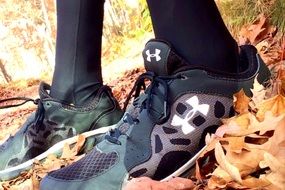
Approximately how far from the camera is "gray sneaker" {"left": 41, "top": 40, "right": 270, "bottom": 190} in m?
1.14

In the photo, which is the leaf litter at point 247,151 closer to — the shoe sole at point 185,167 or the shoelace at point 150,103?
the shoe sole at point 185,167

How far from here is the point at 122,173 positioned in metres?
1.14

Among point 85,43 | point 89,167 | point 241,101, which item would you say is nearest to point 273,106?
point 241,101

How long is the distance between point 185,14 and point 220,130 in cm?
30

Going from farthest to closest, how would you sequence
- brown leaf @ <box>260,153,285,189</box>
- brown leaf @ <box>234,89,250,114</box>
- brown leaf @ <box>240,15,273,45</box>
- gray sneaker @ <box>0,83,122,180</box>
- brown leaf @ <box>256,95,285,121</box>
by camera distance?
brown leaf @ <box>240,15,273,45</box>, gray sneaker @ <box>0,83,122,180</box>, brown leaf @ <box>234,89,250,114</box>, brown leaf @ <box>256,95,285,121</box>, brown leaf @ <box>260,153,285,189</box>

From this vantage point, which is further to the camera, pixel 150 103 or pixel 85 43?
pixel 85 43

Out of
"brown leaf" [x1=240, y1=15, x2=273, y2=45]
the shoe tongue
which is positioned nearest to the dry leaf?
the shoe tongue

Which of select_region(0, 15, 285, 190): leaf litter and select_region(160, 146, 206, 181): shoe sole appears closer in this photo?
select_region(0, 15, 285, 190): leaf litter

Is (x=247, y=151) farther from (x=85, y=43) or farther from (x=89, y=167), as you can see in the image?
(x=85, y=43)

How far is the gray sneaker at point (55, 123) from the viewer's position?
1653 mm

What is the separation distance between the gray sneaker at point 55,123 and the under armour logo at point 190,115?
548mm

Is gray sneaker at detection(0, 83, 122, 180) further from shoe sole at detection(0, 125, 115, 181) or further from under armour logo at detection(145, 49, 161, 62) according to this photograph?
under armour logo at detection(145, 49, 161, 62)

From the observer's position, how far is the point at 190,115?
1.15 m

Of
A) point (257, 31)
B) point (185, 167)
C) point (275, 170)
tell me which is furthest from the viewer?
point (257, 31)
